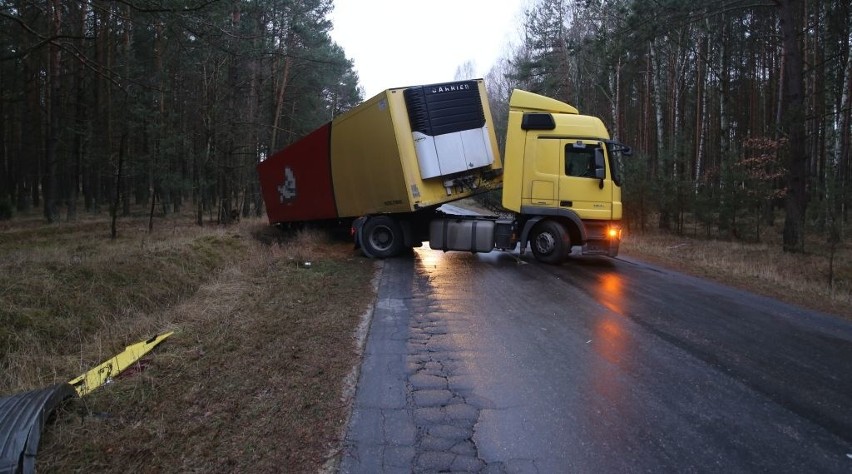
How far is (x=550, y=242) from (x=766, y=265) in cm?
539

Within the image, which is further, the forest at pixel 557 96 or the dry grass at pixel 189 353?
the forest at pixel 557 96

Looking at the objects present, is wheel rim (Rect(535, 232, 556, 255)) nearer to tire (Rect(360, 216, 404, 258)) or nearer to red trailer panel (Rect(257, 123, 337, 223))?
tire (Rect(360, 216, 404, 258))

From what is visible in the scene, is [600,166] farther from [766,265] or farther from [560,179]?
[766,265]

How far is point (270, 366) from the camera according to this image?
4.55 metres

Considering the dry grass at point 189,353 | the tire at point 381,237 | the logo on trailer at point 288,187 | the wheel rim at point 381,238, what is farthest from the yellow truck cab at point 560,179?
the logo on trailer at point 288,187

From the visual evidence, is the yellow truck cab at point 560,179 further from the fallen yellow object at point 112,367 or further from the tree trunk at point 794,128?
the fallen yellow object at point 112,367

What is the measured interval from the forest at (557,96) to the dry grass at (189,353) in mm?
3231

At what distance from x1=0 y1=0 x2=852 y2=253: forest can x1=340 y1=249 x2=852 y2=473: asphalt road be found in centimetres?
581

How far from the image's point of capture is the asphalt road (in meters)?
3.19

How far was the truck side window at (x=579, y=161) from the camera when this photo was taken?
438 inches

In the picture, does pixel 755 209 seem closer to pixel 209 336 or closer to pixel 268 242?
pixel 268 242

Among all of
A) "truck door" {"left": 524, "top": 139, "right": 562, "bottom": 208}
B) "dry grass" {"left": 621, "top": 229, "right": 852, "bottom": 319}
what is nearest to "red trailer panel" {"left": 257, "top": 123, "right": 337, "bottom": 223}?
"truck door" {"left": 524, "top": 139, "right": 562, "bottom": 208}

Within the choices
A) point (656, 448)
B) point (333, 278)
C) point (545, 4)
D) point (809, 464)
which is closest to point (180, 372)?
point (656, 448)

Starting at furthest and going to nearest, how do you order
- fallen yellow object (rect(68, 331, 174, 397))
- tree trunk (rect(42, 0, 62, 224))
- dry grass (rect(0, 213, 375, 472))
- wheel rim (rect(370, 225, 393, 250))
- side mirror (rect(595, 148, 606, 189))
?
tree trunk (rect(42, 0, 62, 224)), wheel rim (rect(370, 225, 393, 250)), side mirror (rect(595, 148, 606, 189)), fallen yellow object (rect(68, 331, 174, 397)), dry grass (rect(0, 213, 375, 472))
